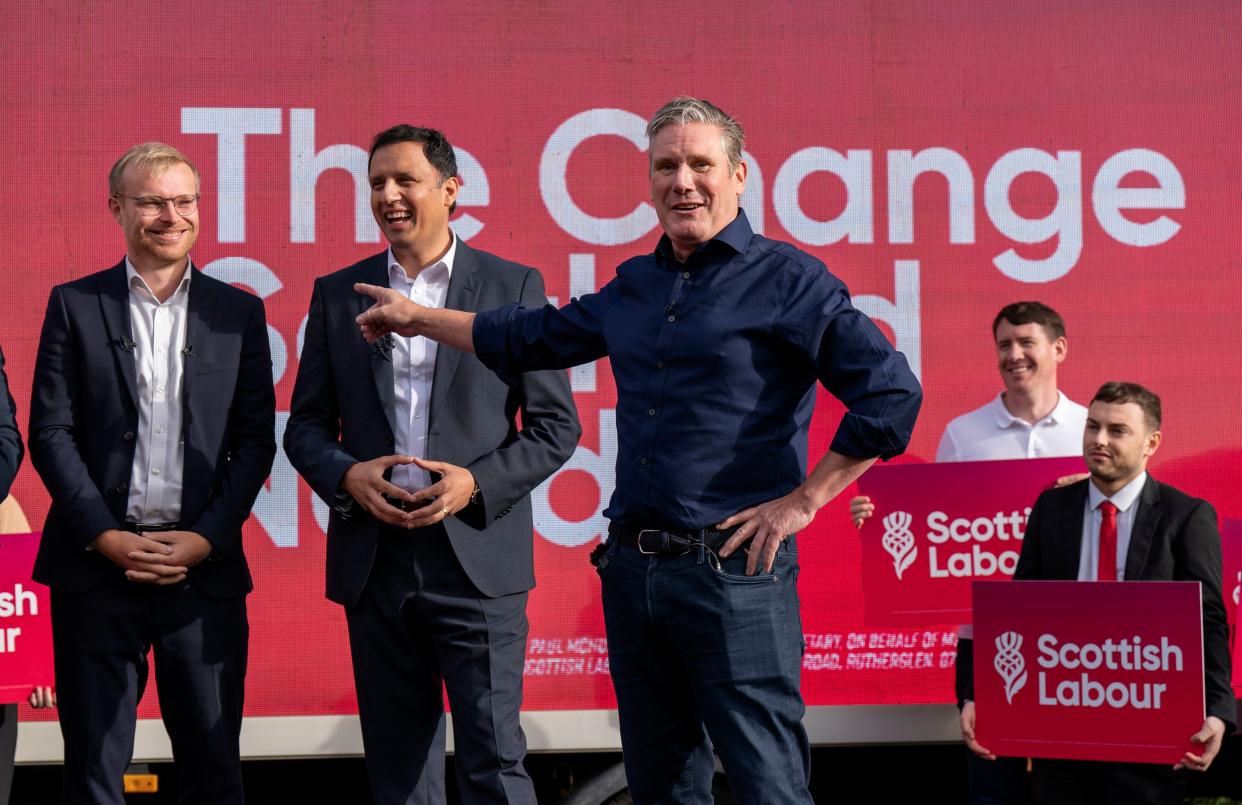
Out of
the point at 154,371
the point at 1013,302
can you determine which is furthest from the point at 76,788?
the point at 1013,302

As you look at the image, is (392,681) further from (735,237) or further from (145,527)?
(735,237)

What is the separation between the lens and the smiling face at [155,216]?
9.68ft

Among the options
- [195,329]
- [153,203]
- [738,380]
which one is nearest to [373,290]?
[195,329]

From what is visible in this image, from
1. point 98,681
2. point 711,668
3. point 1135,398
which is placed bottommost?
point 98,681

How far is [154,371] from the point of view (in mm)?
2938

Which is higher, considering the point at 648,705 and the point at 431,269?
the point at 431,269

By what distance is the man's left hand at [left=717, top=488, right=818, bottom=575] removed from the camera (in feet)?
7.13

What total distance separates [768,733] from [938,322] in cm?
190

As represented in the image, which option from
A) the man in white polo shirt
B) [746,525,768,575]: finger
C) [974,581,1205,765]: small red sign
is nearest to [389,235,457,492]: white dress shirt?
[746,525,768,575]: finger

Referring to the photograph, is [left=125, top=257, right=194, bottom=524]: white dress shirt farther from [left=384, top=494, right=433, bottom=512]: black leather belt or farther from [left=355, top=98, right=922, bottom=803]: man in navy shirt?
[left=355, top=98, right=922, bottom=803]: man in navy shirt

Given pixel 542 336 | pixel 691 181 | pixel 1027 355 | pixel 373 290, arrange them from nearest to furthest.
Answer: pixel 691 181 → pixel 542 336 → pixel 373 290 → pixel 1027 355

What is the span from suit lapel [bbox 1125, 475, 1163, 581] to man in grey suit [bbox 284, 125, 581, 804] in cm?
154

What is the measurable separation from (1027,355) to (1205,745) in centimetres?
113

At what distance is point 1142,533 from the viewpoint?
333 centimetres
